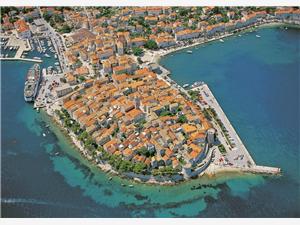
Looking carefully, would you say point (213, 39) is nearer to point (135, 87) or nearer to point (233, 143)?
point (135, 87)

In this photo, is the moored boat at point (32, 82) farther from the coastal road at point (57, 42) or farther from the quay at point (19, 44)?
the quay at point (19, 44)

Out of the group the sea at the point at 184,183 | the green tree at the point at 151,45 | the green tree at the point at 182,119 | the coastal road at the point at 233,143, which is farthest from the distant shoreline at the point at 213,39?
the green tree at the point at 182,119

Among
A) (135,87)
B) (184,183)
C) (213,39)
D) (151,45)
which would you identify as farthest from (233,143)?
(213,39)

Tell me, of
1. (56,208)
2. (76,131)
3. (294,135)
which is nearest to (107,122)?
(76,131)

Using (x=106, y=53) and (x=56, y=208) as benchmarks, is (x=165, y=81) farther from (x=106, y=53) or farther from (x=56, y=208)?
(x=56, y=208)

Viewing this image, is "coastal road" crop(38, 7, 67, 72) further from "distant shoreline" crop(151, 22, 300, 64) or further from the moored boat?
"distant shoreline" crop(151, 22, 300, 64)

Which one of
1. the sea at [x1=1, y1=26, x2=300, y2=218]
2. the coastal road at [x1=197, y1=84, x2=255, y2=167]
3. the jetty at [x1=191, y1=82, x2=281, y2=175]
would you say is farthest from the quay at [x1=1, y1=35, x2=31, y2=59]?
the jetty at [x1=191, y1=82, x2=281, y2=175]
